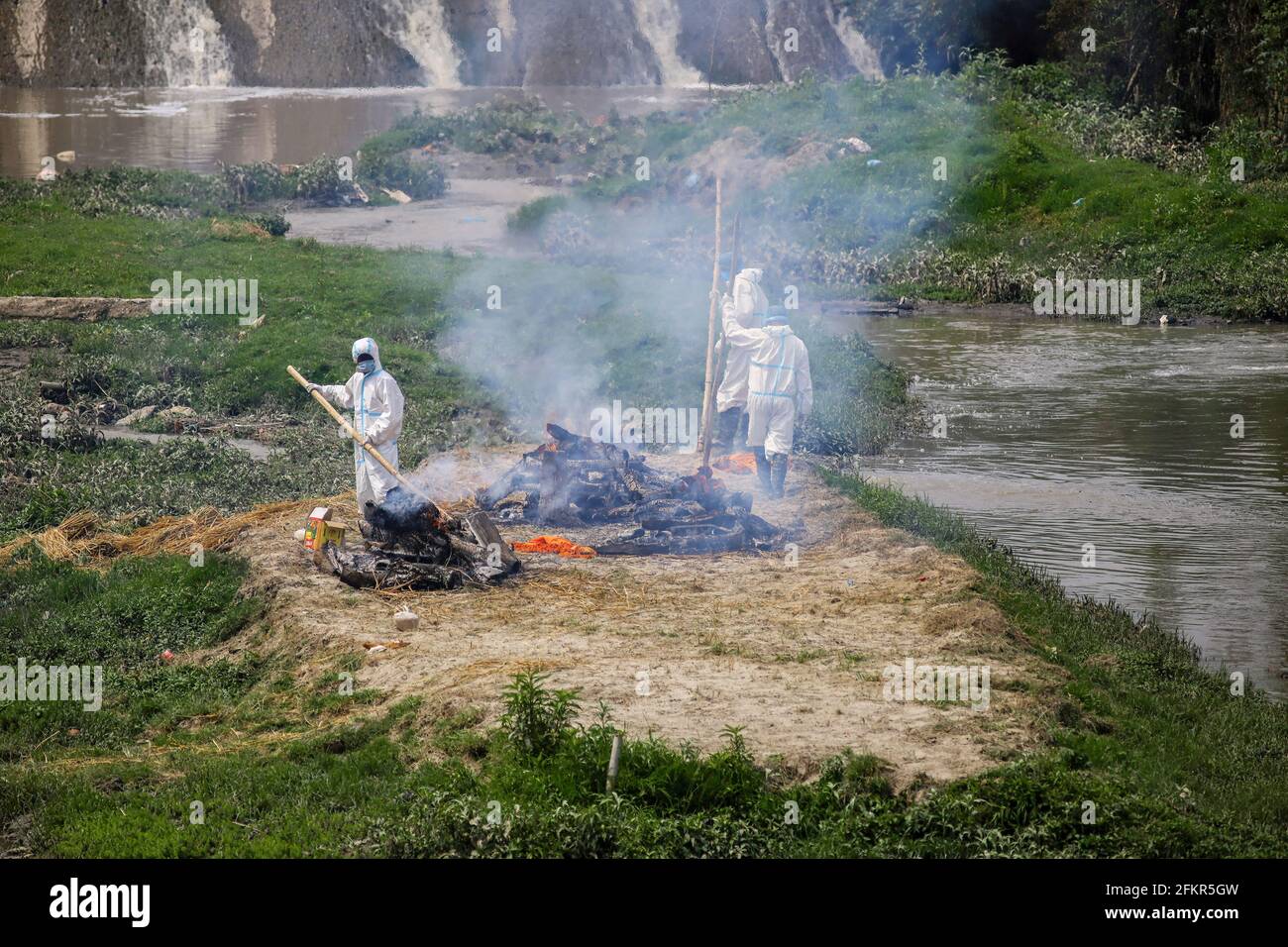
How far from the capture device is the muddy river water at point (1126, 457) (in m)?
12.6

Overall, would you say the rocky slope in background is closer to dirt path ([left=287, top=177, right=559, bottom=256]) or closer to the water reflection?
the water reflection

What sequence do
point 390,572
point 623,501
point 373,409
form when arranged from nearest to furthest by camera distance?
point 390,572 < point 373,409 < point 623,501

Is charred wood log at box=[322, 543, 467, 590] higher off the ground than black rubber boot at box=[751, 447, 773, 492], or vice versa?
black rubber boot at box=[751, 447, 773, 492]

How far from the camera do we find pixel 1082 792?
25.0ft

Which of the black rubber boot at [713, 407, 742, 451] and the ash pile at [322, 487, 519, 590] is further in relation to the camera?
the black rubber boot at [713, 407, 742, 451]

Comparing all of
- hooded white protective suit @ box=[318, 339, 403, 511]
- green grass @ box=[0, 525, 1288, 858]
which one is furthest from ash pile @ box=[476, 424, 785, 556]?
green grass @ box=[0, 525, 1288, 858]

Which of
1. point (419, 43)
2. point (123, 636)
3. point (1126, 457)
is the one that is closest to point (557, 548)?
point (123, 636)

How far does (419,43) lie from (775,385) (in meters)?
43.5

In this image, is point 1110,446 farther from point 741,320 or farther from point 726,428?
point 741,320

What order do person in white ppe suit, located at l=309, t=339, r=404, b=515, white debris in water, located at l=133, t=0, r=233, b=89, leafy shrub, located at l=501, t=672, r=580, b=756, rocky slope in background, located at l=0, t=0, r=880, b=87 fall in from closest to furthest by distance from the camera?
leafy shrub, located at l=501, t=672, r=580, b=756
person in white ppe suit, located at l=309, t=339, r=404, b=515
white debris in water, located at l=133, t=0, r=233, b=89
rocky slope in background, located at l=0, t=0, r=880, b=87

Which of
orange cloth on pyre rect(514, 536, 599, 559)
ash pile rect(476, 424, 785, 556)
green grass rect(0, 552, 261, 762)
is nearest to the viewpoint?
green grass rect(0, 552, 261, 762)

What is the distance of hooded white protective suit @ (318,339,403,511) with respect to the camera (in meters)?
11.6

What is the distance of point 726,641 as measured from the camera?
33.3ft

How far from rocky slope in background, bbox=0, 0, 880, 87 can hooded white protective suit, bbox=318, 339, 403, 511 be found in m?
42.9
